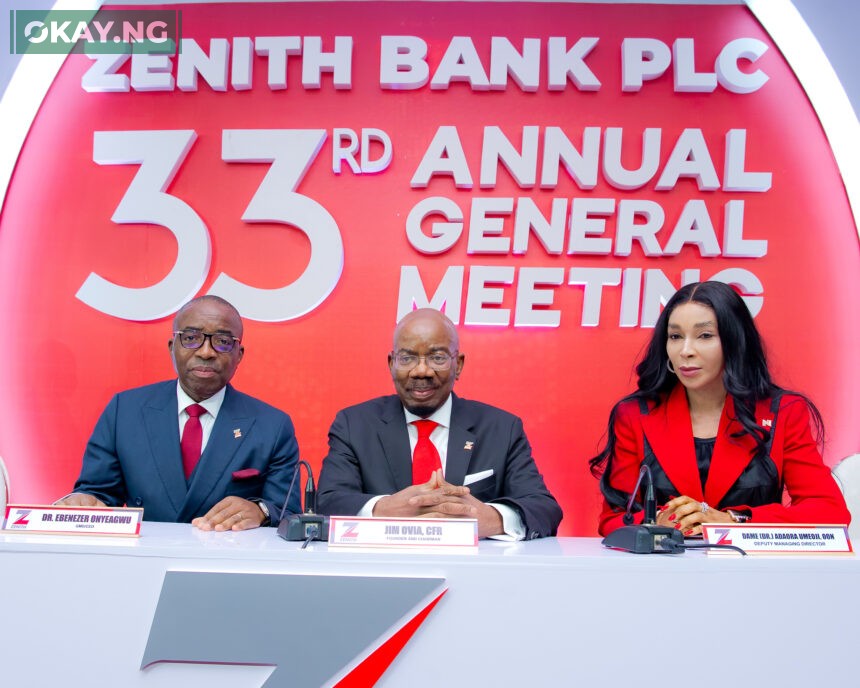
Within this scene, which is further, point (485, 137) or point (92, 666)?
point (485, 137)

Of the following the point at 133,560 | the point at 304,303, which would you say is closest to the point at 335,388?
the point at 304,303

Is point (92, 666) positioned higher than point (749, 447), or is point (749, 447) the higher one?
point (749, 447)

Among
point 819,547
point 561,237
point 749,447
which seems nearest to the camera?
point 819,547

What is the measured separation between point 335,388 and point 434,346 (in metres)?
1.56

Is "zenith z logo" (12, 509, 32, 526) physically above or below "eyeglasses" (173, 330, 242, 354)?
below

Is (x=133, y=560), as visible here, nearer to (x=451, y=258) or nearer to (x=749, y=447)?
(x=749, y=447)

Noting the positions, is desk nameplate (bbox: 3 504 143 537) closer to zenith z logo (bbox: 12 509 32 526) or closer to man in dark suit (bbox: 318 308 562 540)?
zenith z logo (bbox: 12 509 32 526)

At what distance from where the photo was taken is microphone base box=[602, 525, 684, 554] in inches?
72.3

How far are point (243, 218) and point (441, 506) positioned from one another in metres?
2.53

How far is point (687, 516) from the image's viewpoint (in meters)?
2.32

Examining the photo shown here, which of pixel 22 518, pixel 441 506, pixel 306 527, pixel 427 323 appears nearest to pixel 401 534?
pixel 306 527

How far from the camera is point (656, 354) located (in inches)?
117

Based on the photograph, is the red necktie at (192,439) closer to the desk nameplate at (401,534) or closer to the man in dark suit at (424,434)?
the man in dark suit at (424,434)

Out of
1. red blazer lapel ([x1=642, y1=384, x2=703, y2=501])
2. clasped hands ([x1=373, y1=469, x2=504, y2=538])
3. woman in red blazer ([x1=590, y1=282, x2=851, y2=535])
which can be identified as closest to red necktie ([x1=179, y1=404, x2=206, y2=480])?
clasped hands ([x1=373, y1=469, x2=504, y2=538])
